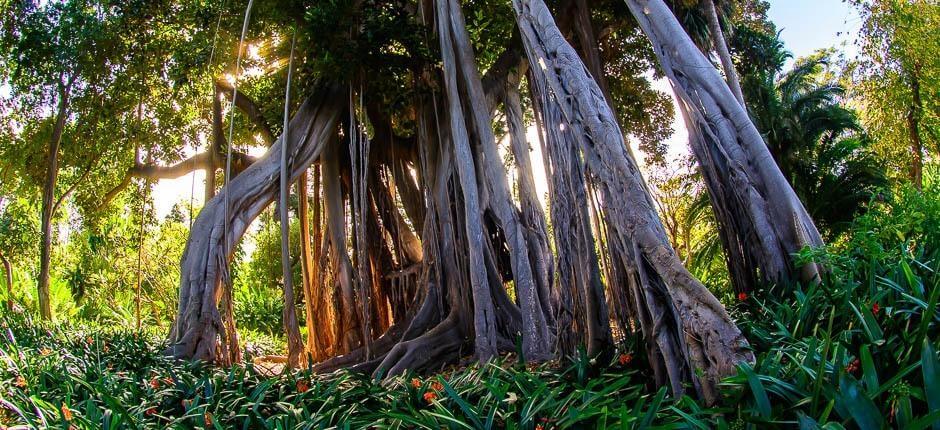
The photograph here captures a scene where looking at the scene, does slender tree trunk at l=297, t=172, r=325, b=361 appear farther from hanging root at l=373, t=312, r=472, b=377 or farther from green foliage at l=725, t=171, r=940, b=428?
green foliage at l=725, t=171, r=940, b=428

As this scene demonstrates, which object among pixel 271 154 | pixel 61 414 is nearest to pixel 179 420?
pixel 61 414

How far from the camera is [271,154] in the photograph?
5520 millimetres

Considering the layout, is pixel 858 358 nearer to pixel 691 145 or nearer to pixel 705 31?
pixel 691 145

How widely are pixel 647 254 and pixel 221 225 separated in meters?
3.73

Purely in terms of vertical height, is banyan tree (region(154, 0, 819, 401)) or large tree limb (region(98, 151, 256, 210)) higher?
large tree limb (region(98, 151, 256, 210))

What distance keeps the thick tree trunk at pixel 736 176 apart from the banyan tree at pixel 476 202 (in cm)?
1

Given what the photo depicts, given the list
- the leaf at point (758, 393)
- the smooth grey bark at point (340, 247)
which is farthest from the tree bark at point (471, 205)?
the leaf at point (758, 393)

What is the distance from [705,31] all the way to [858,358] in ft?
15.4

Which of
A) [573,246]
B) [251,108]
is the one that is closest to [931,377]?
[573,246]

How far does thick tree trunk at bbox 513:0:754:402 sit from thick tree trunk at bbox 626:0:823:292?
96 centimetres

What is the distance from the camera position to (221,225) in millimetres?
5031

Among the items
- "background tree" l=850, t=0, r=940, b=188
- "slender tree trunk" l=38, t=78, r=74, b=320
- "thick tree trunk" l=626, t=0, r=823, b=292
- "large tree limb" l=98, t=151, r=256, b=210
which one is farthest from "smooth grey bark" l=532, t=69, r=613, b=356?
"background tree" l=850, t=0, r=940, b=188

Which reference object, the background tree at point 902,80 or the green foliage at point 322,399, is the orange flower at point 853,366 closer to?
the green foliage at point 322,399

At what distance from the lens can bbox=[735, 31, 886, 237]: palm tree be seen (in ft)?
25.3
